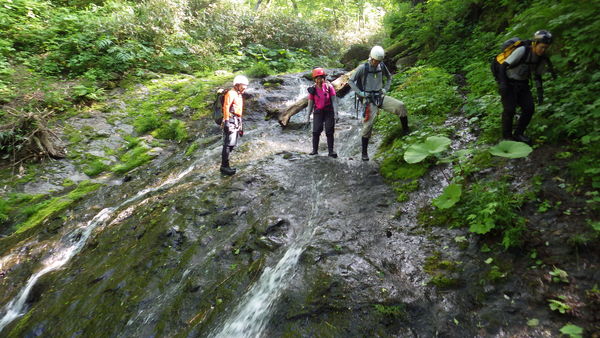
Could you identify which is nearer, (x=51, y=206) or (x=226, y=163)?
(x=226, y=163)

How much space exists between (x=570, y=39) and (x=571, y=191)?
10.9 feet

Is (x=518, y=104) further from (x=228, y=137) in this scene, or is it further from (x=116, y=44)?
(x=116, y=44)

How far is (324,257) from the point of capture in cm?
378

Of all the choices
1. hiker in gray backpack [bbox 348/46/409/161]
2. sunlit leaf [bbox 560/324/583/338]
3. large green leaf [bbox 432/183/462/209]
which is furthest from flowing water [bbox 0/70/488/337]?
hiker in gray backpack [bbox 348/46/409/161]

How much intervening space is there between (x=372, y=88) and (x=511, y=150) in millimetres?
3015

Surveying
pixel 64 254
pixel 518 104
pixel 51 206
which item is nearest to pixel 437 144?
pixel 518 104

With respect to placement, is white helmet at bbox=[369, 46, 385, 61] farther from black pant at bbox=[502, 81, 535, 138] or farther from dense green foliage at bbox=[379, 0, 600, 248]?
black pant at bbox=[502, 81, 535, 138]

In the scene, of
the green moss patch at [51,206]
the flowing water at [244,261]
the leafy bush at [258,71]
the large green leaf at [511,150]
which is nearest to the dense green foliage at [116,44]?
the leafy bush at [258,71]

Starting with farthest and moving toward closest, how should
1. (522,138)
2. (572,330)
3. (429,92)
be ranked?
(429,92) < (522,138) < (572,330)

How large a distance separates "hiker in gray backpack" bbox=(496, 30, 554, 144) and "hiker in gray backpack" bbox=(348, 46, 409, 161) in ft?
6.40

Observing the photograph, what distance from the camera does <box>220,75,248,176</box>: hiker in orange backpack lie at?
265 inches

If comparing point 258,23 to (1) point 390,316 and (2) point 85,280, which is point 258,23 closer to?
(2) point 85,280

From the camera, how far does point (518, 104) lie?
4.51 m

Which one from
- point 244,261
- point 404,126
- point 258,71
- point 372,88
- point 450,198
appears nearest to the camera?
point 450,198
